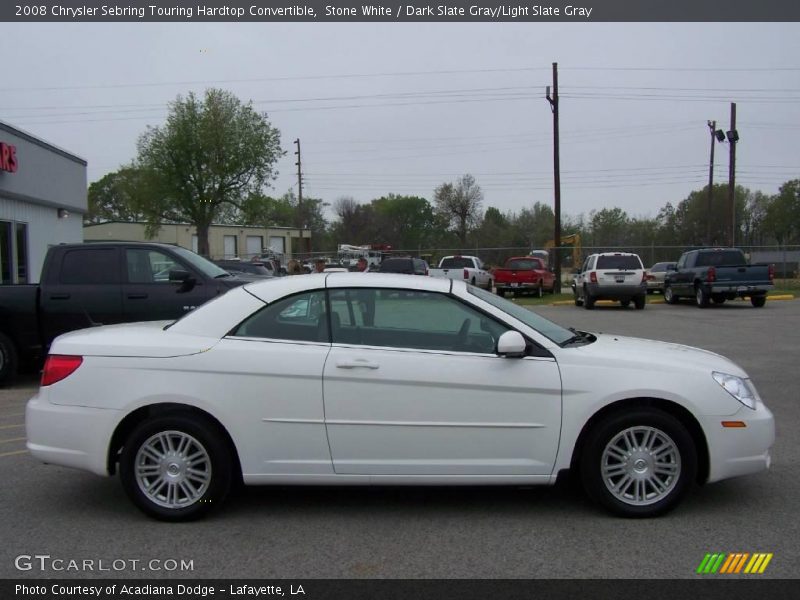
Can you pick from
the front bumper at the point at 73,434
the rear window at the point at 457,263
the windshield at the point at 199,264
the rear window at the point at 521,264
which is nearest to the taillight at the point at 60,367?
the front bumper at the point at 73,434

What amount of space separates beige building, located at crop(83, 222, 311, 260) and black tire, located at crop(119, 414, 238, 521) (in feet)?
169

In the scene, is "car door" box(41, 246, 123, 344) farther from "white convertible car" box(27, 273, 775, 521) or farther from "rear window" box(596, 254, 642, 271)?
"rear window" box(596, 254, 642, 271)

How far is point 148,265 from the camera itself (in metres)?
9.38

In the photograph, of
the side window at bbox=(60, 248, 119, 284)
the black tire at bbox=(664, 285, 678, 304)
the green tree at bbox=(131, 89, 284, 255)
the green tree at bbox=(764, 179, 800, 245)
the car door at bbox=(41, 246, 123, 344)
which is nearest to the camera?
the car door at bbox=(41, 246, 123, 344)

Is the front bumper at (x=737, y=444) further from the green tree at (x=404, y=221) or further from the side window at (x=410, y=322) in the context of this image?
the green tree at (x=404, y=221)

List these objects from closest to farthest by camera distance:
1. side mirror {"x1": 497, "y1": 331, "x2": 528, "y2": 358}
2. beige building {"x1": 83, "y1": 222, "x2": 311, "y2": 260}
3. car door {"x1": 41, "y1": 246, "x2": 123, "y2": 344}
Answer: side mirror {"x1": 497, "y1": 331, "x2": 528, "y2": 358} → car door {"x1": 41, "y1": 246, "x2": 123, "y2": 344} → beige building {"x1": 83, "y1": 222, "x2": 311, "y2": 260}

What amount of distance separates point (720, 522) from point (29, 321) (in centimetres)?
830

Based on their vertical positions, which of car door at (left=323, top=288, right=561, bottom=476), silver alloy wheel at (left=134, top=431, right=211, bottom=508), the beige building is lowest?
silver alloy wheel at (left=134, top=431, right=211, bottom=508)

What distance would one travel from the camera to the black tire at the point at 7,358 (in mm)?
9172

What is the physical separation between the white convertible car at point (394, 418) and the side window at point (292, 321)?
67mm

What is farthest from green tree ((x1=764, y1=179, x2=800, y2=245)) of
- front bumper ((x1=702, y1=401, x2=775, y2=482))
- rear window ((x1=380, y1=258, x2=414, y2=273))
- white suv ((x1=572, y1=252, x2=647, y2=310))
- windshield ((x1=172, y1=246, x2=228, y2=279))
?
front bumper ((x1=702, y1=401, x2=775, y2=482))

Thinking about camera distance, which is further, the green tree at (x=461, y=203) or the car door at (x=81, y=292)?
the green tree at (x=461, y=203)

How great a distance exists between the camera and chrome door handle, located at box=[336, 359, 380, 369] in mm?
4473

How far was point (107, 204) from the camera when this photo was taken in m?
108
